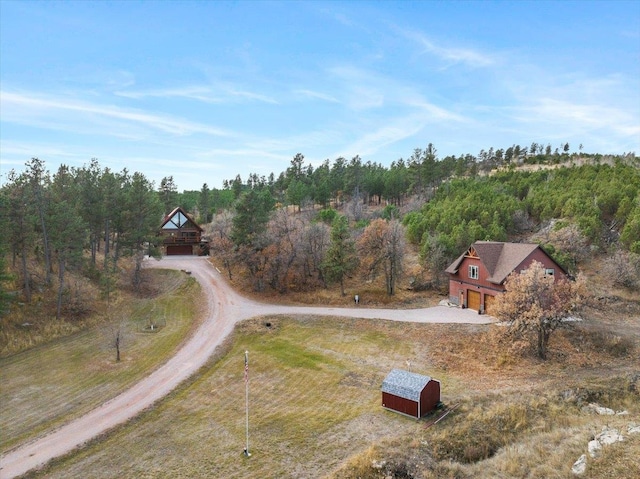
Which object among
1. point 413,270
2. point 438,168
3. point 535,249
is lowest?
point 413,270

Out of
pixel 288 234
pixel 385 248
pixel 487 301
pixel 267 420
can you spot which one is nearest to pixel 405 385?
pixel 267 420

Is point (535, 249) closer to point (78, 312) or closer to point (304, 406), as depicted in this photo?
point (304, 406)

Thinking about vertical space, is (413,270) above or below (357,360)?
above

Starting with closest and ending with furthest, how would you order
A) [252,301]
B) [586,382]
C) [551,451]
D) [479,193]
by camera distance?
1. [551,451]
2. [586,382]
3. [252,301]
4. [479,193]

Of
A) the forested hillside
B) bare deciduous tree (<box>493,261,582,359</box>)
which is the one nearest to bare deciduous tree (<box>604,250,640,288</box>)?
the forested hillside

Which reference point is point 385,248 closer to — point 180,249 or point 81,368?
point 81,368

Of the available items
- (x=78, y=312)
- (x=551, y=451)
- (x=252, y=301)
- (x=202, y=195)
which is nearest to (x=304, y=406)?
(x=551, y=451)

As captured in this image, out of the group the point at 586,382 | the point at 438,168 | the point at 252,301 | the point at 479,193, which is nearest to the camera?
the point at 586,382

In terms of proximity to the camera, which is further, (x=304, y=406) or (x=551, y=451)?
(x=304, y=406)
